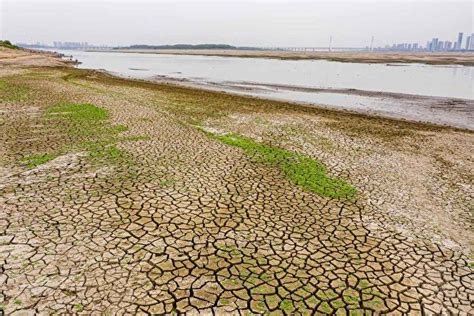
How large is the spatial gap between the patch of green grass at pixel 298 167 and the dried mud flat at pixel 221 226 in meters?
0.15

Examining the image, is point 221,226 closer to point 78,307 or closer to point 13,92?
point 78,307

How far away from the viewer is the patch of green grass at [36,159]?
28.7 feet

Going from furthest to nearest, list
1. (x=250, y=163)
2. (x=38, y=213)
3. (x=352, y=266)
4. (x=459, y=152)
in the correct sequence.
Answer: (x=459, y=152), (x=250, y=163), (x=38, y=213), (x=352, y=266)

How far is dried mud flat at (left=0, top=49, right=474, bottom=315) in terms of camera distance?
14.6 ft

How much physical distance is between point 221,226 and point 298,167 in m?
4.30

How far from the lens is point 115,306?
4164 millimetres

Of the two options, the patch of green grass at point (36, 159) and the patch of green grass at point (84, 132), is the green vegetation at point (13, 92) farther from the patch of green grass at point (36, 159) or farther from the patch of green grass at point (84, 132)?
the patch of green grass at point (36, 159)

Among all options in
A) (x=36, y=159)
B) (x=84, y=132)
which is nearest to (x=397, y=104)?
(x=84, y=132)

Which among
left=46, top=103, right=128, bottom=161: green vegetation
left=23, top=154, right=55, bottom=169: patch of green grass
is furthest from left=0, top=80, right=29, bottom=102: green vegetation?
left=23, top=154, right=55, bottom=169: patch of green grass

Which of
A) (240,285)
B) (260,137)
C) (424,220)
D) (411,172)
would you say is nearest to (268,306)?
(240,285)

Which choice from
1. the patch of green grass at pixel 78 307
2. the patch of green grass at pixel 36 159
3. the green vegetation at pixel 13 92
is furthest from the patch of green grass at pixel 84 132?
the patch of green grass at pixel 78 307

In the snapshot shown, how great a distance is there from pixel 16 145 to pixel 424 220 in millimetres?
11564

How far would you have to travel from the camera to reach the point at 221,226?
20.4 feet

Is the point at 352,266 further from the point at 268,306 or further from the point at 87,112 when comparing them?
the point at 87,112
